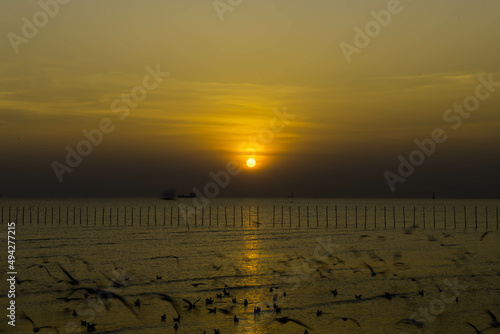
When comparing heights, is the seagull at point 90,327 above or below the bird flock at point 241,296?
below

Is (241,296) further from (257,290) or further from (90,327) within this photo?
(90,327)

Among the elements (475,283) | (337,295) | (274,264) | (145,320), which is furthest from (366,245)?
(145,320)

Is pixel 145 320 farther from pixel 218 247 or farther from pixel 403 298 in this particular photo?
pixel 218 247

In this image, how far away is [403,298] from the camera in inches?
1164

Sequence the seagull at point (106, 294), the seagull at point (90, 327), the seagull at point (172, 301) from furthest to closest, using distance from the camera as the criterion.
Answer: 1. the seagull at point (106, 294)
2. the seagull at point (172, 301)
3. the seagull at point (90, 327)

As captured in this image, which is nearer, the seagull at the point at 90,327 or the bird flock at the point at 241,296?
the seagull at the point at 90,327

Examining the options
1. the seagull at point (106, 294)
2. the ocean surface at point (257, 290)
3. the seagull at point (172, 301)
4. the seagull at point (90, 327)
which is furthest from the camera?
the seagull at point (106, 294)

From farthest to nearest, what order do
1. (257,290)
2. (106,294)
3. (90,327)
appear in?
(257,290), (106,294), (90,327)

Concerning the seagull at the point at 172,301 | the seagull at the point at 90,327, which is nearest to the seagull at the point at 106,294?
the seagull at the point at 172,301

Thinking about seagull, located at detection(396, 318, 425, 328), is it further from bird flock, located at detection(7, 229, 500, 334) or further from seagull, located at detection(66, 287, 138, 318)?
seagull, located at detection(66, 287, 138, 318)

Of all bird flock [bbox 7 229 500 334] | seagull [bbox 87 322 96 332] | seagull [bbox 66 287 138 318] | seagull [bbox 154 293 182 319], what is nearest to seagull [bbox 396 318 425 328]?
bird flock [bbox 7 229 500 334]

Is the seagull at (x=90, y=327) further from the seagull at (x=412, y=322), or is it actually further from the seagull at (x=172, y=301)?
the seagull at (x=412, y=322)

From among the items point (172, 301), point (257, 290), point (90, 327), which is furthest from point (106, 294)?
point (257, 290)

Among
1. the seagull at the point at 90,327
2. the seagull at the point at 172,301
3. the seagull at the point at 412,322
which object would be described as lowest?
the seagull at the point at 90,327
